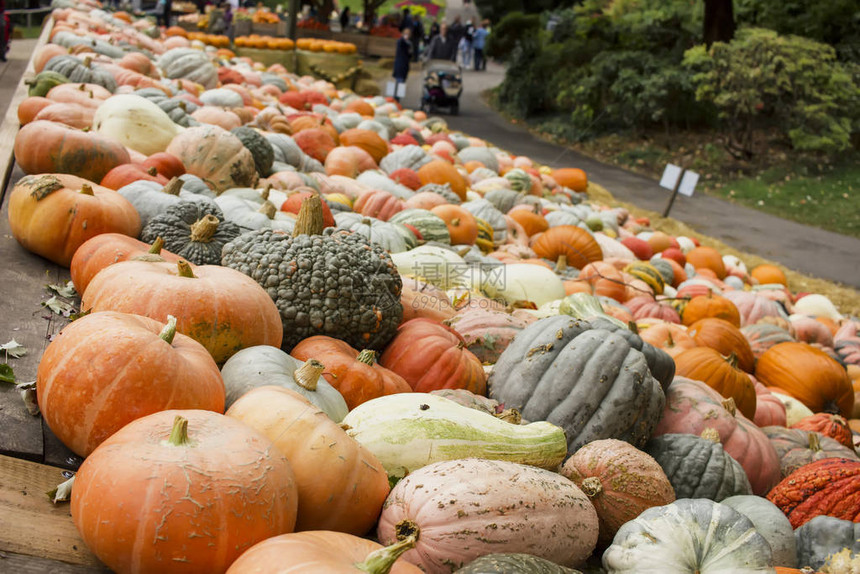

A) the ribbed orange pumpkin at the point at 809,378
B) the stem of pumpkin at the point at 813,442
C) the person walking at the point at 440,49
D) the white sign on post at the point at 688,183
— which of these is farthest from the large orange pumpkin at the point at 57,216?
the person walking at the point at 440,49

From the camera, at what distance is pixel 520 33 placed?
28.2m

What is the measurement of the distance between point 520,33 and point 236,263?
27309 millimetres

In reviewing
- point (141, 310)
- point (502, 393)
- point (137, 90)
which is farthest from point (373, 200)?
point (141, 310)

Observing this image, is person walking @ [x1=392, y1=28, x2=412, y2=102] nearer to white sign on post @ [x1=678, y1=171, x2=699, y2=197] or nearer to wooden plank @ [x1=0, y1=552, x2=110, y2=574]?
white sign on post @ [x1=678, y1=171, x2=699, y2=197]

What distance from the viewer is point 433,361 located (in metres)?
3.22

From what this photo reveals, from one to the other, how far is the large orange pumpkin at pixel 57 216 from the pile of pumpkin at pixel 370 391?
1 centimetres

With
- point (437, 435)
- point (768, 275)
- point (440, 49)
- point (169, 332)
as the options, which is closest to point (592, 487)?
point (437, 435)

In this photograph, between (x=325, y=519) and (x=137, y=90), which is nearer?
(x=325, y=519)

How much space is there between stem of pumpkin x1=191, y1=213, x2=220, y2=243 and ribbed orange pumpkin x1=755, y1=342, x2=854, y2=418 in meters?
4.14

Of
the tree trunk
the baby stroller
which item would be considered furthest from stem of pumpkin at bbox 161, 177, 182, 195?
the tree trunk

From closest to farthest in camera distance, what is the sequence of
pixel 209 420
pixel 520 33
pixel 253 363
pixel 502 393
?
pixel 209 420, pixel 253 363, pixel 502 393, pixel 520 33

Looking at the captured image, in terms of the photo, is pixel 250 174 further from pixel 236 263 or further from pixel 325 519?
pixel 325 519

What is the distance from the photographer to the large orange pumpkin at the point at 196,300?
2535 mm

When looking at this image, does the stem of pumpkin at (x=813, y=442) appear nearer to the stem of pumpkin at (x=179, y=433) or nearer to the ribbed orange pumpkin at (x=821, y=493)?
the ribbed orange pumpkin at (x=821, y=493)
